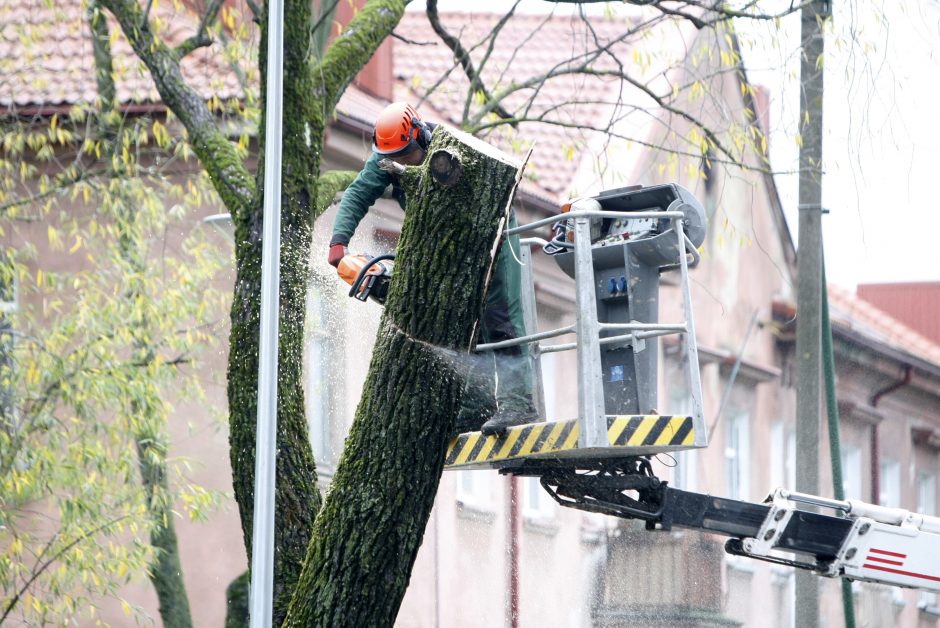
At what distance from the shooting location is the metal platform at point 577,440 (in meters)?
6.36

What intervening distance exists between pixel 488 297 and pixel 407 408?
1082 millimetres

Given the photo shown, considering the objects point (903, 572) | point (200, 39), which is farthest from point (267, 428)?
point (200, 39)

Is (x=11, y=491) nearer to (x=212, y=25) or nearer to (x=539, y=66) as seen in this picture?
(x=212, y=25)

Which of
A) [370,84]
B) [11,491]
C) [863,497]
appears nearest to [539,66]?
[370,84]

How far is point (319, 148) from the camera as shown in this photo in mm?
7828

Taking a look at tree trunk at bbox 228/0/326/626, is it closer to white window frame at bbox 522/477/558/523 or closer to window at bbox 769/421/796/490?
white window frame at bbox 522/477/558/523

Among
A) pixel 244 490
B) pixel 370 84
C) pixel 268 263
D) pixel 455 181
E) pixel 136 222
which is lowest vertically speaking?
pixel 244 490

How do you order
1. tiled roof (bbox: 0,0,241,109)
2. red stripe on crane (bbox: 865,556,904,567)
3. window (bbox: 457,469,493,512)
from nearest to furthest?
red stripe on crane (bbox: 865,556,904,567), tiled roof (bbox: 0,0,241,109), window (bbox: 457,469,493,512)

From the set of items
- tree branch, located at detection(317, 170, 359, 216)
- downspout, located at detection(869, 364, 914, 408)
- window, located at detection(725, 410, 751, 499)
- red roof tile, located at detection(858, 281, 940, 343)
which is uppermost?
red roof tile, located at detection(858, 281, 940, 343)

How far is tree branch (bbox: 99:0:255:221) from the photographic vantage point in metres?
7.82

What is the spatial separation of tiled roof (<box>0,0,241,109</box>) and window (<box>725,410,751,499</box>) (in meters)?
10.3

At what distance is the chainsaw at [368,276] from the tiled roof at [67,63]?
17.1 ft

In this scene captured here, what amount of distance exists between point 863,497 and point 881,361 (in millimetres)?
2258

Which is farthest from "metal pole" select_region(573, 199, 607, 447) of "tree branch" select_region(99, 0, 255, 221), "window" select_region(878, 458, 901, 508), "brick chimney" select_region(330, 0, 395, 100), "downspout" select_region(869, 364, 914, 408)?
"window" select_region(878, 458, 901, 508)
